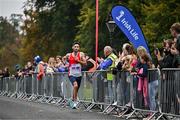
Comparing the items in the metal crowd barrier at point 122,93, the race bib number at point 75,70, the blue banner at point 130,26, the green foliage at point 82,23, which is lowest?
the metal crowd barrier at point 122,93

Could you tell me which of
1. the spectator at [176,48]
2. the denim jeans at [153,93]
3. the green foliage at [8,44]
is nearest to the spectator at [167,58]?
the spectator at [176,48]

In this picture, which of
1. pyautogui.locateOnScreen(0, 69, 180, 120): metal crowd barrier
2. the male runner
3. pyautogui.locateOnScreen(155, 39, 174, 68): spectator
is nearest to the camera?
pyautogui.locateOnScreen(0, 69, 180, 120): metal crowd barrier

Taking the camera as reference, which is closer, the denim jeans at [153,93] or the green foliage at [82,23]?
the denim jeans at [153,93]

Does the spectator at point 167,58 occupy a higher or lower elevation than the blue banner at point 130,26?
lower

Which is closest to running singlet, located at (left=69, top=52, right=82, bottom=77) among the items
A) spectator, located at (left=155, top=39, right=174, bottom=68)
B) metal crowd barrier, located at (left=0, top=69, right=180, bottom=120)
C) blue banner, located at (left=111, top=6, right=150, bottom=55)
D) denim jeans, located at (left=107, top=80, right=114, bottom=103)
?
metal crowd barrier, located at (left=0, top=69, right=180, bottom=120)

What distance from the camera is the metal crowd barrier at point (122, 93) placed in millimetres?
12156

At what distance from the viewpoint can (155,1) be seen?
3884cm

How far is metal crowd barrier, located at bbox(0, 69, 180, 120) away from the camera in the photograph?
12.2 meters

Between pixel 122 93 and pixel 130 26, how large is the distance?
2.58 m

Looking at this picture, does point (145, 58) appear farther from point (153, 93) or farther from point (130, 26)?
point (130, 26)

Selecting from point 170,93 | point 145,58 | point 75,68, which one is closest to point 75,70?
point 75,68

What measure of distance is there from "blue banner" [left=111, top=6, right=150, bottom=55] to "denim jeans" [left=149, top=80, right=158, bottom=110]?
9.73 feet

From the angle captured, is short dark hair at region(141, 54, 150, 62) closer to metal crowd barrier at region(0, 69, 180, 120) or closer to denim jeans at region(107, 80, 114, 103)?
metal crowd barrier at region(0, 69, 180, 120)

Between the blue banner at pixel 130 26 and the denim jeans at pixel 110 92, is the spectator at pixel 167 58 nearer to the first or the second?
the denim jeans at pixel 110 92
